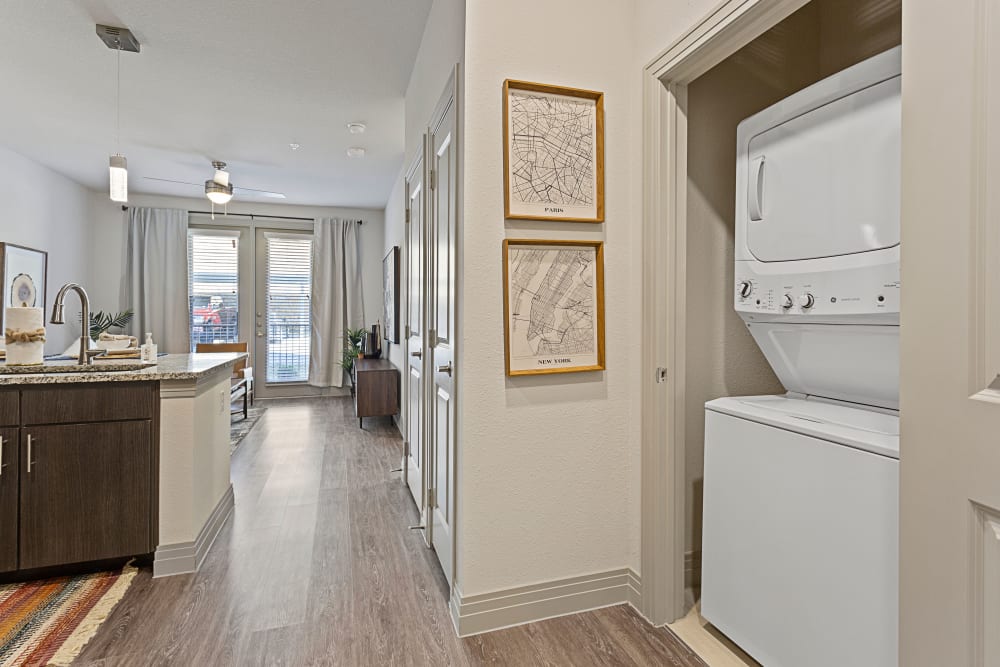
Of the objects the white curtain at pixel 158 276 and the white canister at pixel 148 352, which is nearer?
the white canister at pixel 148 352

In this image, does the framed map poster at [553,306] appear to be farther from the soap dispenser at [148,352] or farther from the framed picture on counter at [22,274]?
the framed picture on counter at [22,274]

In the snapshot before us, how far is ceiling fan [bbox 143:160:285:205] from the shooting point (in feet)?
15.0

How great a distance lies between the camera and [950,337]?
942 mm

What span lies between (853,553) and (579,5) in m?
1.98

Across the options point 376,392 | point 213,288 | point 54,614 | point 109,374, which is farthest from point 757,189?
point 213,288

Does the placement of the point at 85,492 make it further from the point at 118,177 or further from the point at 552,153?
the point at 552,153

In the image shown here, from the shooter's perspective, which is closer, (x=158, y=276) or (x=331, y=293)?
(x=158, y=276)

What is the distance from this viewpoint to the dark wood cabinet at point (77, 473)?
6.82ft

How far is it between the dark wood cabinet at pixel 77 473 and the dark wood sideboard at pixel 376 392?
2.78 metres

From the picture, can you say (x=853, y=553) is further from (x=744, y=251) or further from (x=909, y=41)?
(x=909, y=41)

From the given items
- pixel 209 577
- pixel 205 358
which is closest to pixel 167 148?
pixel 205 358

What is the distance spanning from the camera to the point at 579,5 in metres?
1.92

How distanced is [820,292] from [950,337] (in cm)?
61

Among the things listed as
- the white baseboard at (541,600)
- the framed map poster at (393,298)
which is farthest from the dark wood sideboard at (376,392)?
the white baseboard at (541,600)
